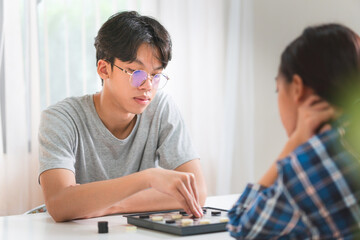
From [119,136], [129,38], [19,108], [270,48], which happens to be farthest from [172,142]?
[270,48]

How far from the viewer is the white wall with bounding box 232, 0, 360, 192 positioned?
3572mm

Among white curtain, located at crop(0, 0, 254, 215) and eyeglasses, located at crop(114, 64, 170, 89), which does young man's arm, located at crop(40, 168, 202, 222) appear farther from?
white curtain, located at crop(0, 0, 254, 215)

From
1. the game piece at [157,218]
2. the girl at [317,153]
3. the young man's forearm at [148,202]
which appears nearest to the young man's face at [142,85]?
the young man's forearm at [148,202]

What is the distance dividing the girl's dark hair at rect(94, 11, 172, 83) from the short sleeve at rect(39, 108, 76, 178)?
30cm

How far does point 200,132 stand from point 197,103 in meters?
0.20

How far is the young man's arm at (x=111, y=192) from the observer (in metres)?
→ 1.42

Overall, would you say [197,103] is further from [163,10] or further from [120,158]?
[120,158]

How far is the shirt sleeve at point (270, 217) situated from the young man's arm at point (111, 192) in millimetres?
479

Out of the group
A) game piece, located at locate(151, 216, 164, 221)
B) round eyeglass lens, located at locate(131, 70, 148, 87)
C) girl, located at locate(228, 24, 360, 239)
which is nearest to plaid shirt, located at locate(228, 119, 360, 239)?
girl, located at locate(228, 24, 360, 239)

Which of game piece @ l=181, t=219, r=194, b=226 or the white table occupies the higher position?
game piece @ l=181, t=219, r=194, b=226

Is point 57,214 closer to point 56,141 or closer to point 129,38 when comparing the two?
point 56,141

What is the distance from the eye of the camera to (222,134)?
3434mm

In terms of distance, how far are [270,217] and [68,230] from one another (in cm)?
71

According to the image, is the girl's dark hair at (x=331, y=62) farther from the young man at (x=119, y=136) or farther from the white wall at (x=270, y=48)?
the white wall at (x=270, y=48)
